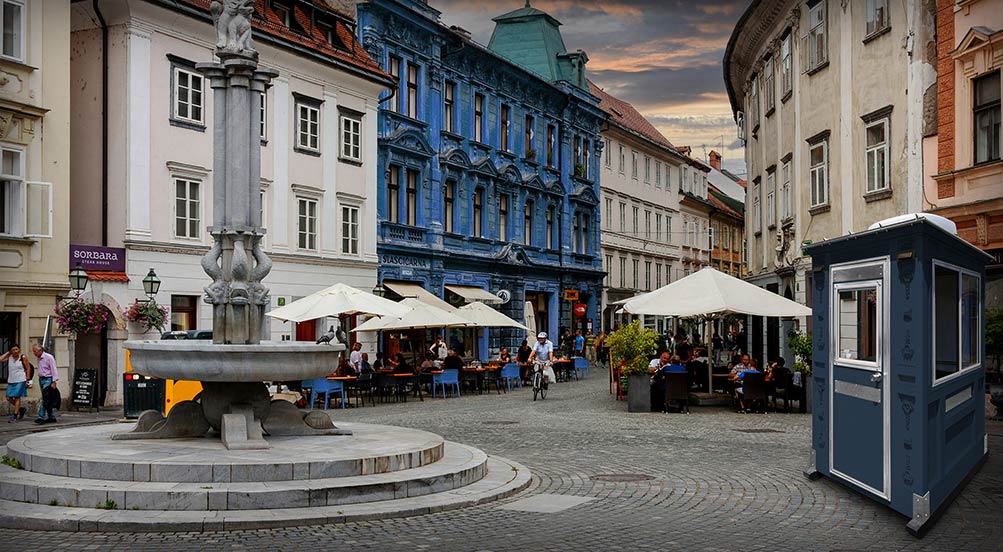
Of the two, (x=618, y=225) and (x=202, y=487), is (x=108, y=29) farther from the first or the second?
(x=618, y=225)

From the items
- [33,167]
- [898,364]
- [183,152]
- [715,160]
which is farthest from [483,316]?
[715,160]

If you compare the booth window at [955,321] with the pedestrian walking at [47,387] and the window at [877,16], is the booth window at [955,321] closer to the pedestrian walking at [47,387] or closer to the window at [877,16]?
the window at [877,16]

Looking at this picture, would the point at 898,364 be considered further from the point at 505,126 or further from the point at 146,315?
the point at 505,126

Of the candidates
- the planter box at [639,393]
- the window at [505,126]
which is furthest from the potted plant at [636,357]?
the window at [505,126]

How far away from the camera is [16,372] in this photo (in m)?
21.2

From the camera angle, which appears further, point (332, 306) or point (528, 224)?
point (528, 224)

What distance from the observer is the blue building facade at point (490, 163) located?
3747cm

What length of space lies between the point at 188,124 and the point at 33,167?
5.34 m

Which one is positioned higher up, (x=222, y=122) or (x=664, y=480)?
(x=222, y=122)

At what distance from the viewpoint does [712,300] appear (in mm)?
21781

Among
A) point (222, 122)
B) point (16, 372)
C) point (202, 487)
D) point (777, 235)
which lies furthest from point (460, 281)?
point (202, 487)

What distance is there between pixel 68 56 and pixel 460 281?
65.8 ft

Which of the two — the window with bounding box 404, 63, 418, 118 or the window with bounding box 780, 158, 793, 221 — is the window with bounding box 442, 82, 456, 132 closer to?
the window with bounding box 404, 63, 418, 118

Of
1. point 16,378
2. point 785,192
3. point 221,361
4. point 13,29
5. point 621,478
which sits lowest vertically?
point 621,478
